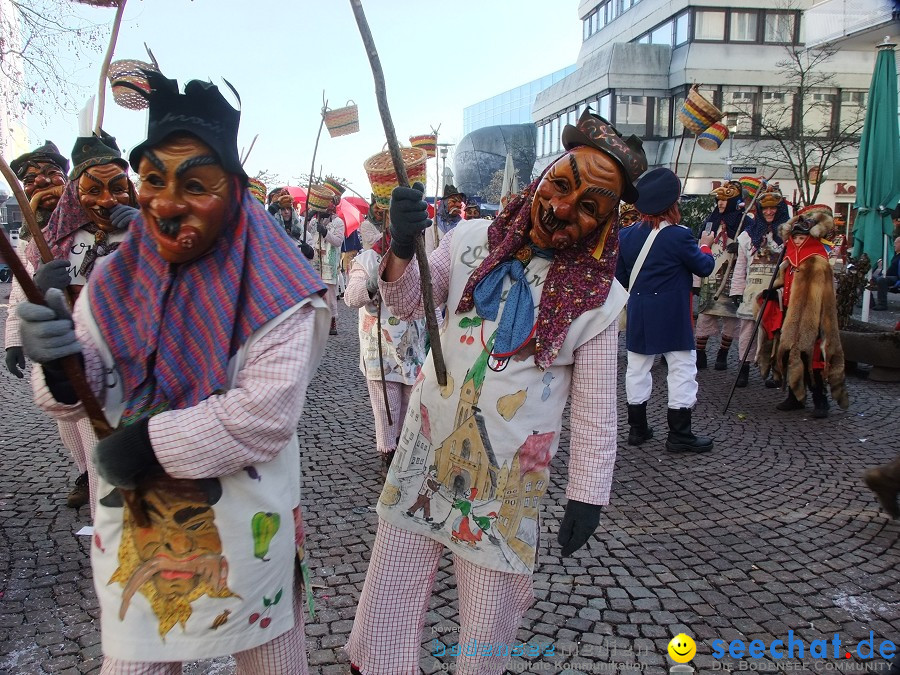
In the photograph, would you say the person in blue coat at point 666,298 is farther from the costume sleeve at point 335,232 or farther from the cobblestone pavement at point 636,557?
the costume sleeve at point 335,232

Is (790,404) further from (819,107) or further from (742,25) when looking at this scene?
(742,25)

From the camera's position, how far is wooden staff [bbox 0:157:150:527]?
1.51m

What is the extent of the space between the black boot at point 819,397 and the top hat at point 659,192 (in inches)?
103

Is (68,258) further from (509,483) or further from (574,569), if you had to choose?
(574,569)

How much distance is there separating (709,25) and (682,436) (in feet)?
102

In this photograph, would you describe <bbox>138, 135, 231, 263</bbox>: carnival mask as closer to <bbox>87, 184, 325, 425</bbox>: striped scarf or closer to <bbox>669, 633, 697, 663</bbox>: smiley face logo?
<bbox>87, 184, 325, 425</bbox>: striped scarf

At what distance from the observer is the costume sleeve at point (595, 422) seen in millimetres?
2170

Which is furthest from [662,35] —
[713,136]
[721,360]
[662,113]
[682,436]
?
[682,436]

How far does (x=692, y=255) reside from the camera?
17.5ft

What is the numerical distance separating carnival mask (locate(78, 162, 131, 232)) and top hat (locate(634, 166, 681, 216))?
369 cm

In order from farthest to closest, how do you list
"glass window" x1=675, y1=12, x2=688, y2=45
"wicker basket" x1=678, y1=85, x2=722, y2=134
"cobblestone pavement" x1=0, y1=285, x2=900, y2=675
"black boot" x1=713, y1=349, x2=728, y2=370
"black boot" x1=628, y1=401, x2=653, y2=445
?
"glass window" x1=675, y1=12, x2=688, y2=45, "black boot" x1=713, y1=349, x2=728, y2=370, "wicker basket" x1=678, y1=85, x2=722, y2=134, "black boot" x1=628, y1=401, x2=653, y2=445, "cobblestone pavement" x1=0, y1=285, x2=900, y2=675

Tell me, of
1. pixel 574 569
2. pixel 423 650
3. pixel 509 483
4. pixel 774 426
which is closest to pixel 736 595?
pixel 574 569

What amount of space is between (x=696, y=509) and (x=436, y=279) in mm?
2909

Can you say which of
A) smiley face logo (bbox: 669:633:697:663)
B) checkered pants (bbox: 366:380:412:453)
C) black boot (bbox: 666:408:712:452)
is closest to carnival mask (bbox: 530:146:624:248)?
smiley face logo (bbox: 669:633:697:663)
